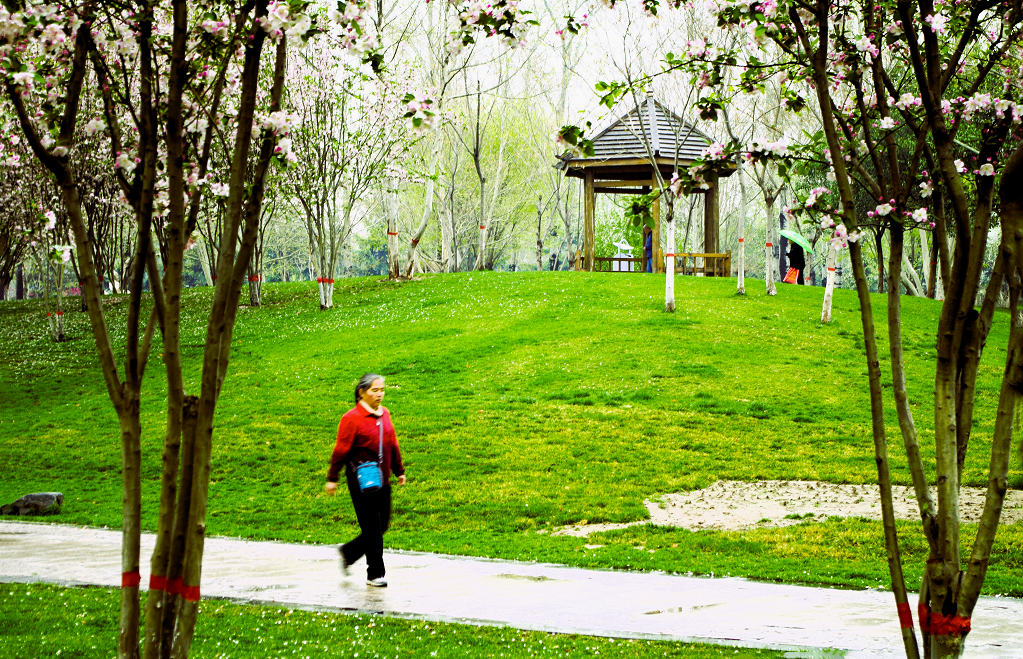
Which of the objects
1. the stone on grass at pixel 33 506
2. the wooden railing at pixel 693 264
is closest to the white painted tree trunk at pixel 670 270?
the wooden railing at pixel 693 264

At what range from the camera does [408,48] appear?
3725 cm

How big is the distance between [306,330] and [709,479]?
554 inches

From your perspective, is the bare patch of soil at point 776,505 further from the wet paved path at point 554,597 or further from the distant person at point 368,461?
the distant person at point 368,461

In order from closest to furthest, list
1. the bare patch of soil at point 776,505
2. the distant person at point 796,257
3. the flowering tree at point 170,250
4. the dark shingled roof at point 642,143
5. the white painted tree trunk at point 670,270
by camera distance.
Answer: the flowering tree at point 170,250
the bare patch of soil at point 776,505
the white painted tree trunk at point 670,270
the dark shingled roof at point 642,143
the distant person at point 796,257

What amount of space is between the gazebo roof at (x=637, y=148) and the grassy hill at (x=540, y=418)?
4.20 m

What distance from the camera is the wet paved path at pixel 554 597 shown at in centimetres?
634

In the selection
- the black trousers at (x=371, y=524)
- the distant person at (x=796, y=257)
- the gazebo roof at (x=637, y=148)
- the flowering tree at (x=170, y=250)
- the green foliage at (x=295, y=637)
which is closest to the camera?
the flowering tree at (x=170, y=250)

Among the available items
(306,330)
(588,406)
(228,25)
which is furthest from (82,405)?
(228,25)

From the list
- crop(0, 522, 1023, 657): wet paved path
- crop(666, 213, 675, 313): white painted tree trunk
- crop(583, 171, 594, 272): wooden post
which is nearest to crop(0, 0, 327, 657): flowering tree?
crop(0, 522, 1023, 657): wet paved path

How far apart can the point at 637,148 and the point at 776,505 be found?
20285 millimetres

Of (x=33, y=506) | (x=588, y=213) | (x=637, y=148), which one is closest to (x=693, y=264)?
(x=588, y=213)

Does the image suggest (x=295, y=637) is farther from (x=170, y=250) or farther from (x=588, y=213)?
(x=588, y=213)

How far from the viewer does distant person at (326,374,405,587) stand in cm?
798

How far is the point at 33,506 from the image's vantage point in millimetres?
12008
